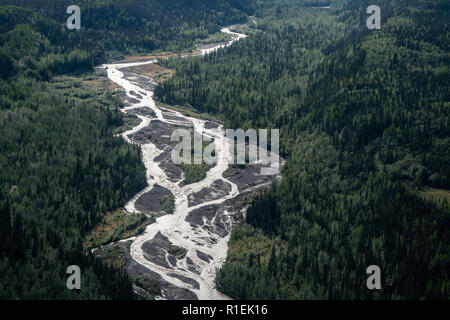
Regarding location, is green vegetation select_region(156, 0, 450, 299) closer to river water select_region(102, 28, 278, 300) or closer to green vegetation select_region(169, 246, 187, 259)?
river water select_region(102, 28, 278, 300)

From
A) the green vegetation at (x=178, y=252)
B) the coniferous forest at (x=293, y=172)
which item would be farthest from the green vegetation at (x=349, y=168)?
the green vegetation at (x=178, y=252)

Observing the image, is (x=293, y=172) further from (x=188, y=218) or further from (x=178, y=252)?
(x=178, y=252)

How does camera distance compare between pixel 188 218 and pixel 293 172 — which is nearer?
pixel 188 218

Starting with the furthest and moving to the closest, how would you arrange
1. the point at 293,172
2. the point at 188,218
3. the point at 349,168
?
the point at 293,172 < the point at 349,168 < the point at 188,218

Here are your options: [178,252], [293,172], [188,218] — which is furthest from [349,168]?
[178,252]

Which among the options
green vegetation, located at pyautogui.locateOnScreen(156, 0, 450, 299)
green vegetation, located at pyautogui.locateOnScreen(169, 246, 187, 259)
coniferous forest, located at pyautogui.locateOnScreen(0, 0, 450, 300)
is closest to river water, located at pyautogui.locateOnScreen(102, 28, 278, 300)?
green vegetation, located at pyautogui.locateOnScreen(169, 246, 187, 259)
